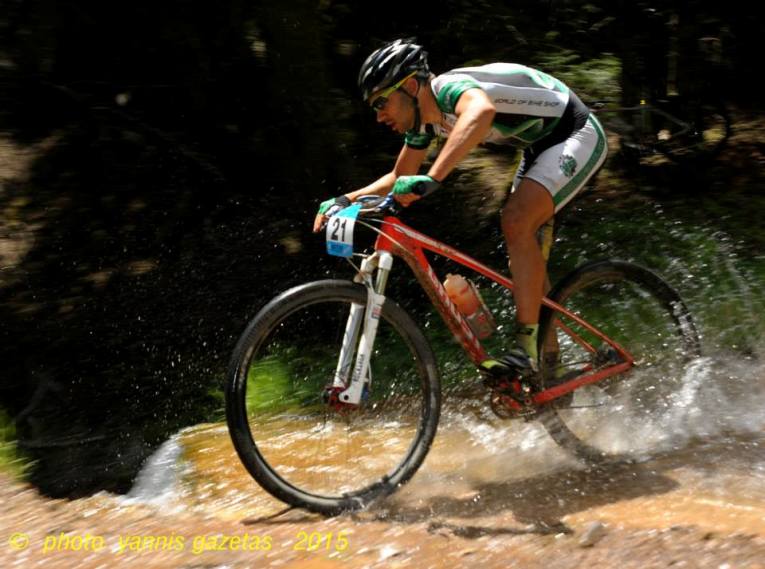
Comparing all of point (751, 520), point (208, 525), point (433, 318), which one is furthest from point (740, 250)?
point (208, 525)

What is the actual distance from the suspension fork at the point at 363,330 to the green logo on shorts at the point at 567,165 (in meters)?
0.90

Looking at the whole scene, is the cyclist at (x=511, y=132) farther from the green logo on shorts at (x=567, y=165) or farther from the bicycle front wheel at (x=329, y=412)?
the bicycle front wheel at (x=329, y=412)

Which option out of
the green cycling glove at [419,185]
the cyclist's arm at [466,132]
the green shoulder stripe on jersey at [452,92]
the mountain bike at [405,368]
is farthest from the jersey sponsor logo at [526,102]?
the mountain bike at [405,368]

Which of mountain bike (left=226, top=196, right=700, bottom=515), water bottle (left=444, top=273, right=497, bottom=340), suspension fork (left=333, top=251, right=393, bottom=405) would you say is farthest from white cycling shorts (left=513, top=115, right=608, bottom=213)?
suspension fork (left=333, top=251, right=393, bottom=405)

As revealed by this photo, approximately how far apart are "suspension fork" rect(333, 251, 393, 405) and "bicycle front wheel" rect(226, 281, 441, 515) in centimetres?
4

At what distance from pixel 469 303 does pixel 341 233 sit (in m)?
0.79

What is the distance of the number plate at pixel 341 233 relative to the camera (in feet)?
11.8

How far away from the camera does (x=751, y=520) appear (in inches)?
130

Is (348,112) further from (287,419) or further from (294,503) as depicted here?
(294,503)

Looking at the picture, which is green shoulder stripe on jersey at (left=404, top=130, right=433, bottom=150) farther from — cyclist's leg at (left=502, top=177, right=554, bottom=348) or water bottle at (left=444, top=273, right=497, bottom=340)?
water bottle at (left=444, top=273, right=497, bottom=340)

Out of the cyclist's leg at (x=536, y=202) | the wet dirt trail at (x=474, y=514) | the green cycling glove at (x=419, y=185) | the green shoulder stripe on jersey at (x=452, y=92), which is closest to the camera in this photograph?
the wet dirt trail at (x=474, y=514)

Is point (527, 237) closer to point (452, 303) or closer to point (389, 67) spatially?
point (452, 303)

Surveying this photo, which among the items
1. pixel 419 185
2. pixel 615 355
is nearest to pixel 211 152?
pixel 419 185

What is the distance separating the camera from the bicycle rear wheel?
167 inches
